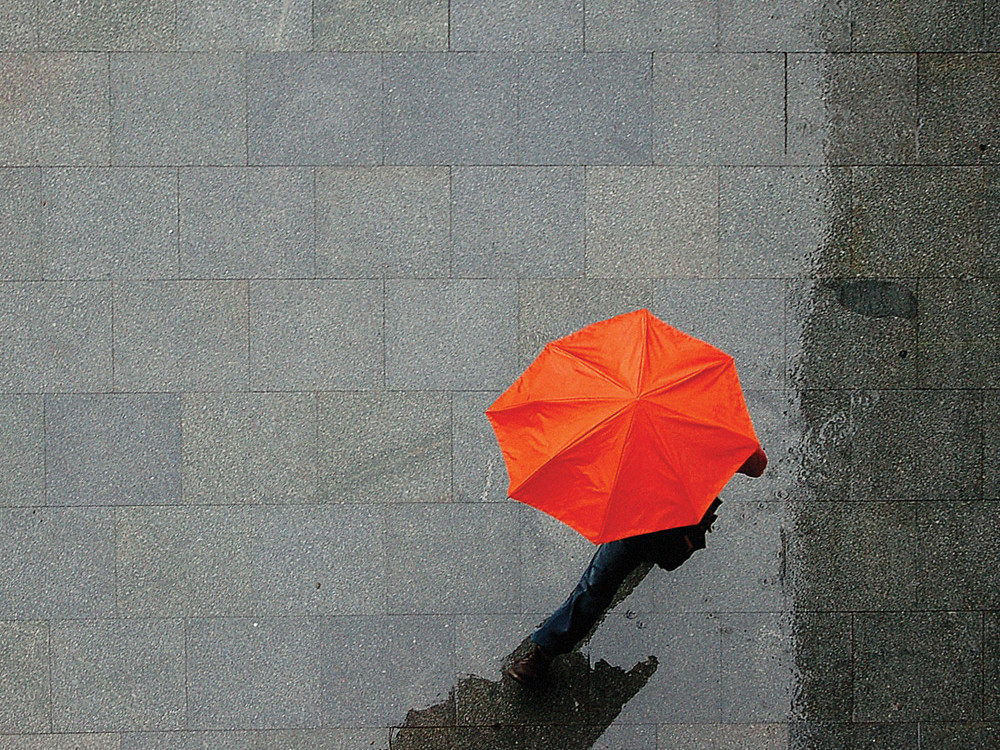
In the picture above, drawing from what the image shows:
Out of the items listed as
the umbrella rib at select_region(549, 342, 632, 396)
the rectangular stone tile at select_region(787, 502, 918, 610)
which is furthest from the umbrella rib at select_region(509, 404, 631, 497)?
the rectangular stone tile at select_region(787, 502, 918, 610)

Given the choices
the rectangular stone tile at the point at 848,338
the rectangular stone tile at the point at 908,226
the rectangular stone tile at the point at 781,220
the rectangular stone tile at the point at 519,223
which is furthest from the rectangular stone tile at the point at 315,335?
the rectangular stone tile at the point at 908,226

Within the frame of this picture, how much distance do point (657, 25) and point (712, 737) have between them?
477cm

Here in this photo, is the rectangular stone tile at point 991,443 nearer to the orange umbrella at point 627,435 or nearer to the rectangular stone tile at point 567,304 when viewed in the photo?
the rectangular stone tile at point 567,304

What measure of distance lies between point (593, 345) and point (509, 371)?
148 cm

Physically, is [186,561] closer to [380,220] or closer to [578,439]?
[380,220]

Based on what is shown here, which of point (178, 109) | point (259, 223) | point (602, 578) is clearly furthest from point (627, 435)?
point (178, 109)

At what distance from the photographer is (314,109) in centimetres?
534

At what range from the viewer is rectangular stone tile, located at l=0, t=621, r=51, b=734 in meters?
5.32

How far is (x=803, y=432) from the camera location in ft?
17.7

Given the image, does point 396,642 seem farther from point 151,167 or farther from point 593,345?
point 151,167

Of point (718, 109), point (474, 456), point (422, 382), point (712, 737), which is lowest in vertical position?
point (712, 737)

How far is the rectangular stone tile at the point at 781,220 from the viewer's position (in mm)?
5379

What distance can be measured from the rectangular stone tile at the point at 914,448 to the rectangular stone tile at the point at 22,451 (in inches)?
213

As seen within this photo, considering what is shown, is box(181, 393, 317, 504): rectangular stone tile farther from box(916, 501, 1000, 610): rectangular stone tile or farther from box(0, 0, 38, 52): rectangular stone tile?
box(916, 501, 1000, 610): rectangular stone tile
